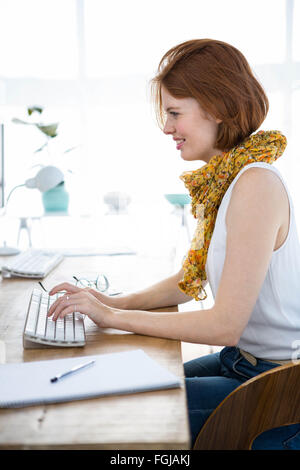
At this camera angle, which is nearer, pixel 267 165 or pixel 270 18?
pixel 267 165

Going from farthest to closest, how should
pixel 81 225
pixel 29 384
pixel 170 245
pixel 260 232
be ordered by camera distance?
pixel 81 225 < pixel 170 245 < pixel 260 232 < pixel 29 384

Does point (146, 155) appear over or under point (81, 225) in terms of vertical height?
over

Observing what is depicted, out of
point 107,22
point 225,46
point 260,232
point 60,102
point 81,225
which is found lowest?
point 81,225

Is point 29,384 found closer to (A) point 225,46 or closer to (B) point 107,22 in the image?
(A) point 225,46

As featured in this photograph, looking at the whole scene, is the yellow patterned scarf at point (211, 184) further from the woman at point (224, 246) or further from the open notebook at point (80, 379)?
the open notebook at point (80, 379)

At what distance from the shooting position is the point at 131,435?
0.62 metres

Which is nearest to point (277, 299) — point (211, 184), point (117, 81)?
point (211, 184)

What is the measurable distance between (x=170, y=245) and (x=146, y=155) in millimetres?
3454

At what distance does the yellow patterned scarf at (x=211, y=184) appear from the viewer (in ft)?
3.69

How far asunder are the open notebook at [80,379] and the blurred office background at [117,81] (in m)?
4.18

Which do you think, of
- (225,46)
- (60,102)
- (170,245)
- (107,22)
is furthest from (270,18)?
(225,46)

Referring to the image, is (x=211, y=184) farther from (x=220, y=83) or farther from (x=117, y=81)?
(x=117, y=81)

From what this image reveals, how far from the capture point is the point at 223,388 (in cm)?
105

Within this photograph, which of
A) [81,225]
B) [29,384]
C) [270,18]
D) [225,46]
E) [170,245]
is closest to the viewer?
[29,384]
